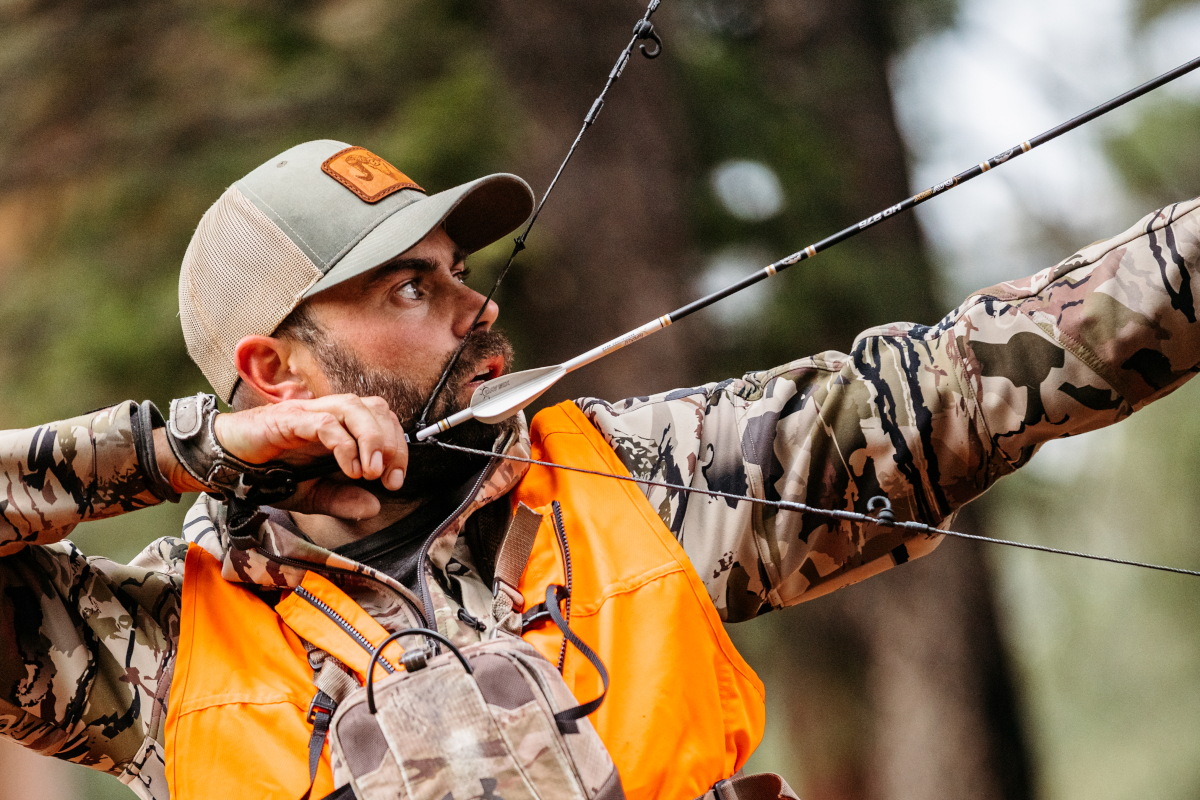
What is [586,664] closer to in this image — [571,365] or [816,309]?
[571,365]

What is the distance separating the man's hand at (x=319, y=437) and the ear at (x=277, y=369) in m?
0.29

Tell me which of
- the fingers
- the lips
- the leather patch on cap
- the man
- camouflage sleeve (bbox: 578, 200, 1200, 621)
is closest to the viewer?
camouflage sleeve (bbox: 578, 200, 1200, 621)

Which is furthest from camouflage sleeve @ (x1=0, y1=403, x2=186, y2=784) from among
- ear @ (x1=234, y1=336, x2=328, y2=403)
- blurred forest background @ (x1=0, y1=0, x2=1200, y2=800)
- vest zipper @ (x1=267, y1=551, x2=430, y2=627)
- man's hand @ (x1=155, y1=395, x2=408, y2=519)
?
blurred forest background @ (x1=0, y1=0, x2=1200, y2=800)

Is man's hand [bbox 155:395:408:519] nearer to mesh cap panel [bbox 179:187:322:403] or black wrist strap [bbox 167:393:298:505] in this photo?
black wrist strap [bbox 167:393:298:505]

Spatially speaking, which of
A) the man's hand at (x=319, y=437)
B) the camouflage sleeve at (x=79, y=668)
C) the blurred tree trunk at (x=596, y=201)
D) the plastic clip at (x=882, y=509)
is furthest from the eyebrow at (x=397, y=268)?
the blurred tree trunk at (x=596, y=201)

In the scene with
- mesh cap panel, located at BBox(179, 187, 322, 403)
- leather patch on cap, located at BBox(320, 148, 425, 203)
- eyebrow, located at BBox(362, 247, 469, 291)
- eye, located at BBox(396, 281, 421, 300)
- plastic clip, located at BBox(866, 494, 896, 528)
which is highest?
leather patch on cap, located at BBox(320, 148, 425, 203)

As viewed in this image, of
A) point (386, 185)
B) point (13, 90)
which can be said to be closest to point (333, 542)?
point (386, 185)

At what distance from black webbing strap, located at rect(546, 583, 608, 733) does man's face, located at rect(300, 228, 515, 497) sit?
35 cm

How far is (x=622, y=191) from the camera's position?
14.9ft

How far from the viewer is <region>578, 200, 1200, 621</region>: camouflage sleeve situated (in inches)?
64.5

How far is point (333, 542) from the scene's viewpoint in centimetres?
216

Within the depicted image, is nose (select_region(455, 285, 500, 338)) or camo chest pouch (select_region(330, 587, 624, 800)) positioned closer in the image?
camo chest pouch (select_region(330, 587, 624, 800))

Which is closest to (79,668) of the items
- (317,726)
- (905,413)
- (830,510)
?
(317,726)

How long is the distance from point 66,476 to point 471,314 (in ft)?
2.60
